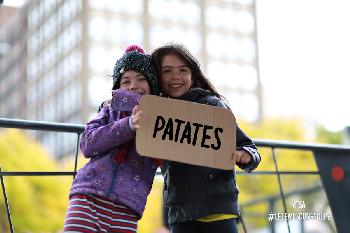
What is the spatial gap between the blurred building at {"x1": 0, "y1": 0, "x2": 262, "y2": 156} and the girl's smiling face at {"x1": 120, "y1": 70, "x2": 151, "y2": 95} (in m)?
54.7

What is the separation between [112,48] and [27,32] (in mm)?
15630

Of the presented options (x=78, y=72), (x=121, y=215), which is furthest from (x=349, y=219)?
(x=78, y=72)

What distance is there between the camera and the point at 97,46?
6041cm

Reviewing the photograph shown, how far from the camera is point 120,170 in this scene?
2314 millimetres

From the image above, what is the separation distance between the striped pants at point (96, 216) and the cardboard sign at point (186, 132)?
0.22m

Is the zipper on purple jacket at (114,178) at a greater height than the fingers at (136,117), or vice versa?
the fingers at (136,117)

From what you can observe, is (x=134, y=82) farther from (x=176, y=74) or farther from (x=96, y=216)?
(x=96, y=216)

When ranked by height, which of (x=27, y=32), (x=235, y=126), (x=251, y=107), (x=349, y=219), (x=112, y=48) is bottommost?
(x=349, y=219)

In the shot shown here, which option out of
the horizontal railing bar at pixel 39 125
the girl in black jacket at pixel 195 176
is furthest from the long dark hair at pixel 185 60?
the horizontal railing bar at pixel 39 125

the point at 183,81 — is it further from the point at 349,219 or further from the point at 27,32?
the point at 27,32

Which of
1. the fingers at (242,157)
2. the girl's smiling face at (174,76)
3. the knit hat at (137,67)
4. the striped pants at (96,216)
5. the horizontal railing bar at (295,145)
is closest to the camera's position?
the striped pants at (96,216)

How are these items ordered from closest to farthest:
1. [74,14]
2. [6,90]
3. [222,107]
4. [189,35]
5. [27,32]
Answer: [222,107] → [74,14] → [189,35] → [27,32] → [6,90]

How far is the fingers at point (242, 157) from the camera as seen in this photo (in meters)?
2.36

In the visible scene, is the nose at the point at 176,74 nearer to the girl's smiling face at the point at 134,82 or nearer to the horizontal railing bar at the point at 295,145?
the girl's smiling face at the point at 134,82
